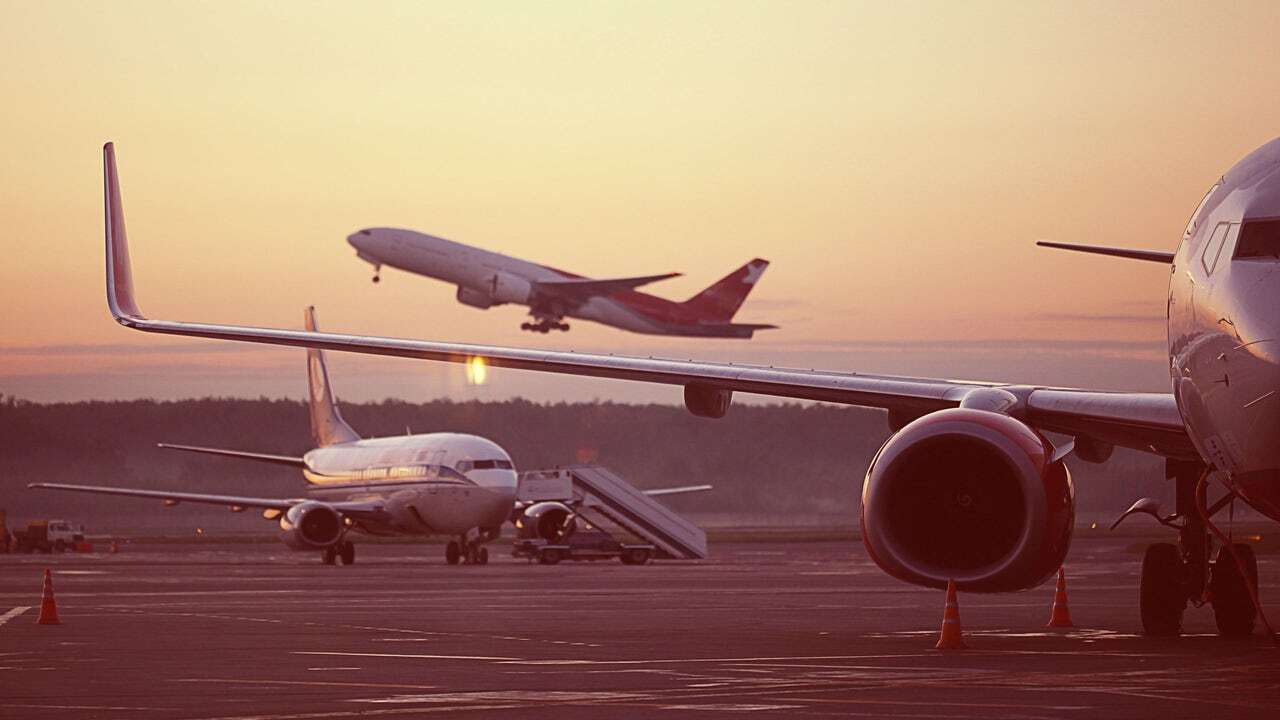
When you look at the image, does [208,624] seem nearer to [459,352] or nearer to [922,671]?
[459,352]

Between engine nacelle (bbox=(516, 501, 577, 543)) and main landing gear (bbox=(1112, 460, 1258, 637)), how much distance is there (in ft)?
126

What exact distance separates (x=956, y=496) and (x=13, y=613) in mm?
14448

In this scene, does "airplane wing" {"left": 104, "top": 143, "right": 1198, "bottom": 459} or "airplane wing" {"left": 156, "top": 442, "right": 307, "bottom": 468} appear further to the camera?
"airplane wing" {"left": 156, "top": 442, "right": 307, "bottom": 468}

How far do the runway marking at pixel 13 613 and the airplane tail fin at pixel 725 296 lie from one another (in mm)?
66844

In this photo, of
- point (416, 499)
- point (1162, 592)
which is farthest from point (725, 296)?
point (1162, 592)

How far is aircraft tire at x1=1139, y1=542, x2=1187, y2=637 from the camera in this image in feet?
60.0

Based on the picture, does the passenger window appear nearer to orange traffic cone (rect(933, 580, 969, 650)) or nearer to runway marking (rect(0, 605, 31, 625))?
orange traffic cone (rect(933, 580, 969, 650))

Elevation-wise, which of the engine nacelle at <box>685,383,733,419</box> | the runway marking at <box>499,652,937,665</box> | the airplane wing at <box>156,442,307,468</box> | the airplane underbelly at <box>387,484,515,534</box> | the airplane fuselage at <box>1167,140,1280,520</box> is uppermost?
the airplane fuselage at <box>1167,140,1280,520</box>

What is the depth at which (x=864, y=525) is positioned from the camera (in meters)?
15.1

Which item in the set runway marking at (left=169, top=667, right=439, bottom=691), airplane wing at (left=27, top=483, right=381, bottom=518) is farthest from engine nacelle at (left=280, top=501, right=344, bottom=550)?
runway marking at (left=169, top=667, right=439, bottom=691)

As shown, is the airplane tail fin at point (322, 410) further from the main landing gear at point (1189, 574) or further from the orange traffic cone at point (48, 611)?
the main landing gear at point (1189, 574)

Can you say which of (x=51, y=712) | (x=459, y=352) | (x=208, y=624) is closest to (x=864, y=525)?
(x=459, y=352)

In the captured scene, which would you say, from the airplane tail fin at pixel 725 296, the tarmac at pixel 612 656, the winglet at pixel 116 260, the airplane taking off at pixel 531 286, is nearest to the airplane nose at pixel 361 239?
the airplane taking off at pixel 531 286

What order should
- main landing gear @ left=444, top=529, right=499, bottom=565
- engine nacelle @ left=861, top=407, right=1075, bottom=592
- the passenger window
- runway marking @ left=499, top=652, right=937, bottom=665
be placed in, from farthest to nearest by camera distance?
main landing gear @ left=444, top=529, right=499, bottom=565, runway marking @ left=499, top=652, right=937, bottom=665, engine nacelle @ left=861, top=407, right=1075, bottom=592, the passenger window
